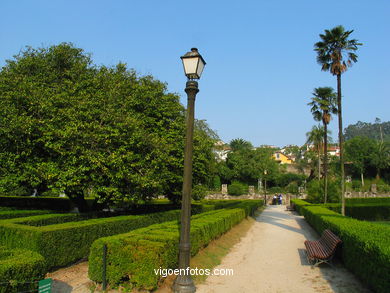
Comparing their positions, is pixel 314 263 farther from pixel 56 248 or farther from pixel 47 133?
pixel 47 133

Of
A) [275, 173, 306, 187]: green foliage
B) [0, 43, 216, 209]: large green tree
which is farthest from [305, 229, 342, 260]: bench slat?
[275, 173, 306, 187]: green foliage

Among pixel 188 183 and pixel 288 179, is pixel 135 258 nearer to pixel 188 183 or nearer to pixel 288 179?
pixel 188 183

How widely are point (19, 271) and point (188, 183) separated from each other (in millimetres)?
3201

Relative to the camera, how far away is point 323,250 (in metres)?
8.69

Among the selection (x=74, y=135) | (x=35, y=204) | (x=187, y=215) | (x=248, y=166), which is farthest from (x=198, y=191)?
(x=248, y=166)

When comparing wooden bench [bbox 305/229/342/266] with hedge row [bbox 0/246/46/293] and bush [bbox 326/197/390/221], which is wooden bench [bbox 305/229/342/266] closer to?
hedge row [bbox 0/246/46/293]

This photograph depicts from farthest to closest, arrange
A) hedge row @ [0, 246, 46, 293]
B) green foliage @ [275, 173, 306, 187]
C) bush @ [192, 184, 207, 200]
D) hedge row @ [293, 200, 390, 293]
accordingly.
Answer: green foliage @ [275, 173, 306, 187]
bush @ [192, 184, 207, 200]
hedge row @ [293, 200, 390, 293]
hedge row @ [0, 246, 46, 293]

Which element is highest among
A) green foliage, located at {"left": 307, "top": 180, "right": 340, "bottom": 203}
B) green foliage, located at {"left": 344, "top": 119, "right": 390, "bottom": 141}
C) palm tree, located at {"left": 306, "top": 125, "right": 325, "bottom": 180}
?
green foliage, located at {"left": 344, "top": 119, "right": 390, "bottom": 141}

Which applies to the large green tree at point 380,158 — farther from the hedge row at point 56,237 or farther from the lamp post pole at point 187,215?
the lamp post pole at point 187,215

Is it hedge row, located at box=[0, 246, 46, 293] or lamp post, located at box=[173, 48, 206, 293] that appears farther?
lamp post, located at box=[173, 48, 206, 293]

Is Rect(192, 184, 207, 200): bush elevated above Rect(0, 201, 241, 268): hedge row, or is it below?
above

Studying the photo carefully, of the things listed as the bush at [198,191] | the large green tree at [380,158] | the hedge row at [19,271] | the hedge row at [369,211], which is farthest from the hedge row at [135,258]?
the large green tree at [380,158]

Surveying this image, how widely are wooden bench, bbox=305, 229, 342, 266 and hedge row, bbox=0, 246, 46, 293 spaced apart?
6664 millimetres

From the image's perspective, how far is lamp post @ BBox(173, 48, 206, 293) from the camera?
19.5ft
